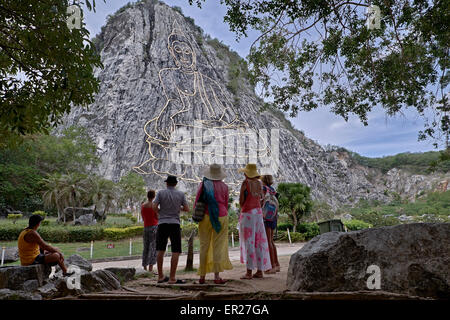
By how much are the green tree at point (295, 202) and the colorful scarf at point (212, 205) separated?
13.6m

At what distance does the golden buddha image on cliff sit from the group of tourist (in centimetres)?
2403

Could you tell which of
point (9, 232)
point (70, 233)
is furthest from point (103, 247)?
point (9, 232)

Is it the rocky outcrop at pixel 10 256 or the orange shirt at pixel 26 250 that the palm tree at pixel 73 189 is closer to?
the rocky outcrop at pixel 10 256

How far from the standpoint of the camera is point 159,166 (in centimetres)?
3441

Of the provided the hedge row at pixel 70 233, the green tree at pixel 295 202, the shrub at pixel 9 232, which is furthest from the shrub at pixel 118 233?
the green tree at pixel 295 202

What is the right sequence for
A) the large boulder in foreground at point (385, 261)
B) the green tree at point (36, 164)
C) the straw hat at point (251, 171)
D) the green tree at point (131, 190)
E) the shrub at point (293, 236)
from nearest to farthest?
the large boulder in foreground at point (385, 261), the straw hat at point (251, 171), the shrub at point (293, 236), the green tree at point (131, 190), the green tree at point (36, 164)

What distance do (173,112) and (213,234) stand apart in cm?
3719

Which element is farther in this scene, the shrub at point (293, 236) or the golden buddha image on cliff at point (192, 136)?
the golden buddha image on cliff at point (192, 136)

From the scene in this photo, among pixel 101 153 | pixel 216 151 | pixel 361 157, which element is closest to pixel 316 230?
pixel 216 151

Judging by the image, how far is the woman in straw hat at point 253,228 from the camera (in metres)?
4.29

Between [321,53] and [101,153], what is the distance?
1418 inches

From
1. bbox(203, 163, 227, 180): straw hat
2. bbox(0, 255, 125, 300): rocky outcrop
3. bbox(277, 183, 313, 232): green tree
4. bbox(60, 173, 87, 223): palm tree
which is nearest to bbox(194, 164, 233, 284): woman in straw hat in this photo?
bbox(203, 163, 227, 180): straw hat

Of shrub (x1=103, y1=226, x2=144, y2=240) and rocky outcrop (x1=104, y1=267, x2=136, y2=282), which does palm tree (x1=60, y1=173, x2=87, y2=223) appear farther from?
rocky outcrop (x1=104, y1=267, x2=136, y2=282)
